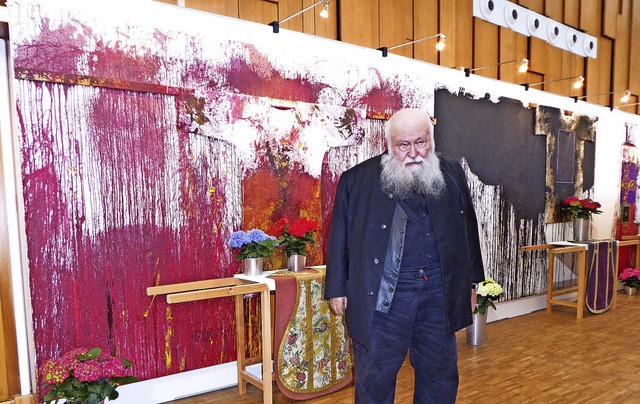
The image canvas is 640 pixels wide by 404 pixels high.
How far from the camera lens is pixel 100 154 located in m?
2.69

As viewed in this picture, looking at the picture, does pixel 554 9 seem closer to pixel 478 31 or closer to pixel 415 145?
pixel 478 31

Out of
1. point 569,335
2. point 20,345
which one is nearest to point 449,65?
point 569,335

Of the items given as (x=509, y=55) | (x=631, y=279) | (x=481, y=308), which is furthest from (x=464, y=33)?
(x=631, y=279)

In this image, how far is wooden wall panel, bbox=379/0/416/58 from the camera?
3.88m

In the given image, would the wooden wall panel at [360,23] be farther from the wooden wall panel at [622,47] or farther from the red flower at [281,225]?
the wooden wall panel at [622,47]

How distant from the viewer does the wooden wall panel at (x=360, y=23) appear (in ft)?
12.0

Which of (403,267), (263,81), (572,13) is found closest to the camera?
(403,267)

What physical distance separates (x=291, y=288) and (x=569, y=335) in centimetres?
277

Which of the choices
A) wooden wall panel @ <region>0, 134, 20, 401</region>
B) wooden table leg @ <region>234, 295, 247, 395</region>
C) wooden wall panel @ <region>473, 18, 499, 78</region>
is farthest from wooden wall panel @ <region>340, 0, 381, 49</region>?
wooden wall panel @ <region>0, 134, 20, 401</region>

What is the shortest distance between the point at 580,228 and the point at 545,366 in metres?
2.13

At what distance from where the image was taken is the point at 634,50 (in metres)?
6.25

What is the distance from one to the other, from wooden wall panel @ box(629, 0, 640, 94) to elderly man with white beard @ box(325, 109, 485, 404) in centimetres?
552

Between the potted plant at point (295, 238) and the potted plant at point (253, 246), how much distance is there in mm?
113

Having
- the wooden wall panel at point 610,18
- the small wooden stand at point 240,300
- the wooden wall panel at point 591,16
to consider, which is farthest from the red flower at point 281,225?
the wooden wall panel at point 610,18
